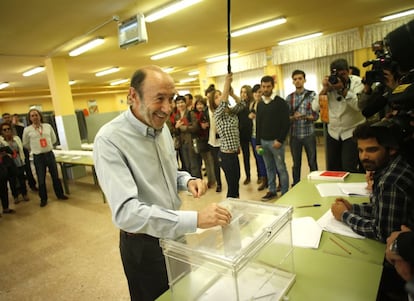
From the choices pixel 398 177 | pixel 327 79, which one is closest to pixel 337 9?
pixel 327 79

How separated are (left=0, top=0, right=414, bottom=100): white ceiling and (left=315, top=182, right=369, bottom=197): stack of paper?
3083 millimetres

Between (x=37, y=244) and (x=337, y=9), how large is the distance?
5.91m

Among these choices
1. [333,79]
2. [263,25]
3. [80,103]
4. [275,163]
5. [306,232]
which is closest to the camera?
[306,232]

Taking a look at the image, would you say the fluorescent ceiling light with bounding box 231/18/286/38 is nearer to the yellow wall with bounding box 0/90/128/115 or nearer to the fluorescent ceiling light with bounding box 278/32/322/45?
the fluorescent ceiling light with bounding box 278/32/322/45

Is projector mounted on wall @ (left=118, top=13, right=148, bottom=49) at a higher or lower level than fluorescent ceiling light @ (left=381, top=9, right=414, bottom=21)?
lower

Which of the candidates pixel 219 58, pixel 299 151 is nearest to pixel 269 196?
pixel 299 151

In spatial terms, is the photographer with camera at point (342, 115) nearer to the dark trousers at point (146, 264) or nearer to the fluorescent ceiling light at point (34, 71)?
the dark trousers at point (146, 264)

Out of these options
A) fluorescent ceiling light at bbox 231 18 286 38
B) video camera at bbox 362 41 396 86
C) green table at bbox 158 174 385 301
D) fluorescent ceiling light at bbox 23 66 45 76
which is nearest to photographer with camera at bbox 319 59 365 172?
video camera at bbox 362 41 396 86

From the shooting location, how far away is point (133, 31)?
12.2 feet

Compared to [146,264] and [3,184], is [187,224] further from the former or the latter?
[3,184]

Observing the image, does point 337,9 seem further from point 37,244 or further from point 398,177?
point 37,244

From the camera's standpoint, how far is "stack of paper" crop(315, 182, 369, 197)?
169 cm

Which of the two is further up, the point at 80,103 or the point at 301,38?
the point at 301,38

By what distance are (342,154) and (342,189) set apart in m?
1.03
